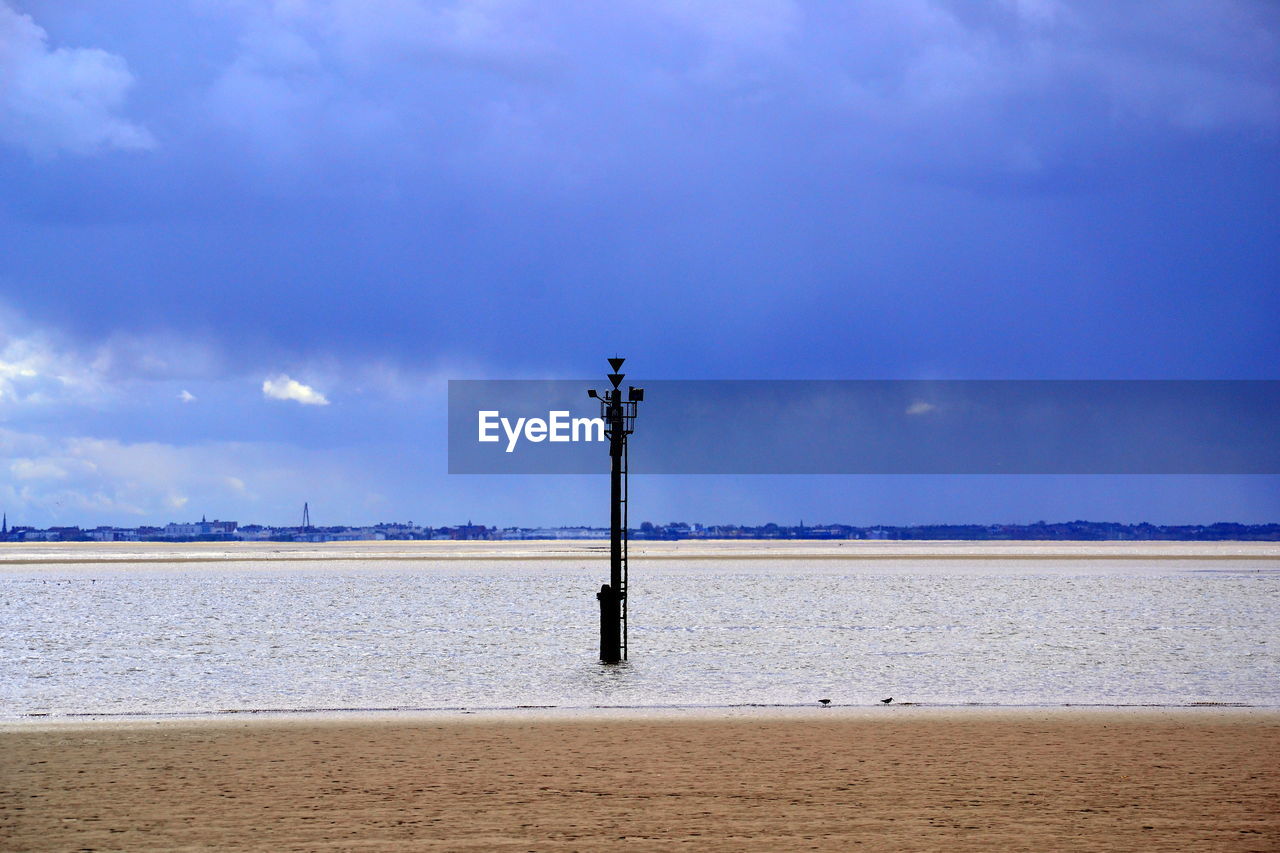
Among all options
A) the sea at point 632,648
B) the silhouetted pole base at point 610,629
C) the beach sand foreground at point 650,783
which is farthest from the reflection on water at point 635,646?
the beach sand foreground at point 650,783

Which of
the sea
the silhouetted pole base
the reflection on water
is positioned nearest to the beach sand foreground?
the sea

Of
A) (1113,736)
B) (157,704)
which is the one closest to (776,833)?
(1113,736)

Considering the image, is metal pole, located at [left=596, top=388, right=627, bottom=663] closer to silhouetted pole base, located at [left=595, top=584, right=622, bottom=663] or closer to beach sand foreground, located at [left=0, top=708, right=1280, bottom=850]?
silhouetted pole base, located at [left=595, top=584, right=622, bottom=663]

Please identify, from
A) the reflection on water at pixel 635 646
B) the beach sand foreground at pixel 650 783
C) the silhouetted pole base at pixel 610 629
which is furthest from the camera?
the silhouetted pole base at pixel 610 629

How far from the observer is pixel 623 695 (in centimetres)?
1964

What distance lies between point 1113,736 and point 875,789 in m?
5.02

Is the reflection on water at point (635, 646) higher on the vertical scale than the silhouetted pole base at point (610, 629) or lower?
lower

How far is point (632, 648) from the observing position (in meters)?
27.7

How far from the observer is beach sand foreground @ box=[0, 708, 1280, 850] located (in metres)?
9.79

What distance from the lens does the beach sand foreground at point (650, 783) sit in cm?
979

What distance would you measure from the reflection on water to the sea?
0.29 ft

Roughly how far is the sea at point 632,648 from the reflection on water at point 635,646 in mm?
90

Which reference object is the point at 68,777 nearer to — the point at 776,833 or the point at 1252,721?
the point at 776,833

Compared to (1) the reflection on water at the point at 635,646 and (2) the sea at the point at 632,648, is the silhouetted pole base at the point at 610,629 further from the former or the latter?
(2) the sea at the point at 632,648
